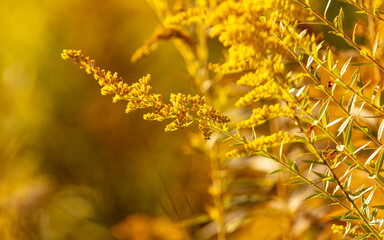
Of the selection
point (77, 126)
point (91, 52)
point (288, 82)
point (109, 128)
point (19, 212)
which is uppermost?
point (91, 52)

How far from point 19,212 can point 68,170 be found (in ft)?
1.18

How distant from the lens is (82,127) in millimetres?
1243

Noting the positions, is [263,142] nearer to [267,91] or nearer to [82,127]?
[267,91]

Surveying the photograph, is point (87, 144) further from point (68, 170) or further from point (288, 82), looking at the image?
point (288, 82)

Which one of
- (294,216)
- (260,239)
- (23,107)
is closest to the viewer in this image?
(294,216)

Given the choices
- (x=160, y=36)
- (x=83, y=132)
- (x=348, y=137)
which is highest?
(x=83, y=132)

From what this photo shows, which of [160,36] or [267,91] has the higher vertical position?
[160,36]

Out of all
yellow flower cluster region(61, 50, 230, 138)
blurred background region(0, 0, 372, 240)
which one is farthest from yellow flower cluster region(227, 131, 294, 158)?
blurred background region(0, 0, 372, 240)

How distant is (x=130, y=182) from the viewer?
45.9 inches

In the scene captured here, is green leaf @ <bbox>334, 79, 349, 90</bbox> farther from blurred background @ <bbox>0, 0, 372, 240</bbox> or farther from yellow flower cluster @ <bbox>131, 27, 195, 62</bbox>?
blurred background @ <bbox>0, 0, 372, 240</bbox>

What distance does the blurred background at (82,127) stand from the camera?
3.61 feet

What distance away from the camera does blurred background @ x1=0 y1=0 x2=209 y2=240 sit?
1101mm

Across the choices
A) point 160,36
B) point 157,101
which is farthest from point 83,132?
point 157,101

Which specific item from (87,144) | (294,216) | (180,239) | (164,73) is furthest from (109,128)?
(294,216)
